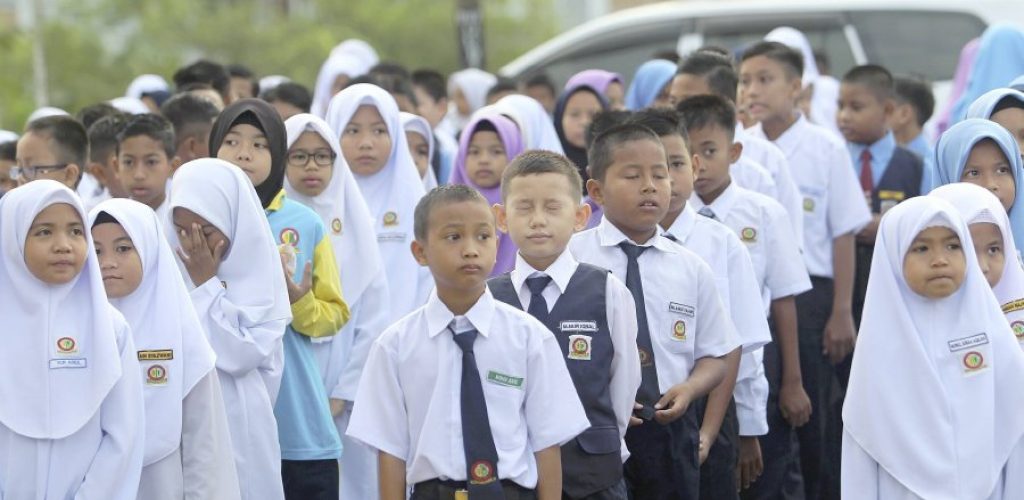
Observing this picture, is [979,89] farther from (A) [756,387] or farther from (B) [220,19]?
(B) [220,19]

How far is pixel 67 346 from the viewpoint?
18.6ft

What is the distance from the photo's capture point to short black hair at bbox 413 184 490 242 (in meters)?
5.45

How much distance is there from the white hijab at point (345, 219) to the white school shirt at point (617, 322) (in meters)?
1.56

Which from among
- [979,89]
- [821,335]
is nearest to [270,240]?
[821,335]

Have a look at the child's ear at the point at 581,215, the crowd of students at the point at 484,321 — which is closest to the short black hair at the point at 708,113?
the crowd of students at the point at 484,321

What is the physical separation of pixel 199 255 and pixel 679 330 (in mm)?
1665

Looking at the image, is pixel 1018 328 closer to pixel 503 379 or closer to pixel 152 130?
pixel 503 379

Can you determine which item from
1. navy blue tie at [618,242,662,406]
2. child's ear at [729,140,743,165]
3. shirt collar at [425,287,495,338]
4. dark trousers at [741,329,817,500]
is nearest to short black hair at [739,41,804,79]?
child's ear at [729,140,743,165]

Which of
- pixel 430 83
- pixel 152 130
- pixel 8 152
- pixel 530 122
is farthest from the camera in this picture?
pixel 430 83

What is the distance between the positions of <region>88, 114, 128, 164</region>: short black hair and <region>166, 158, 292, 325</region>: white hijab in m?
2.47

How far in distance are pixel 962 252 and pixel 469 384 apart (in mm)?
1572

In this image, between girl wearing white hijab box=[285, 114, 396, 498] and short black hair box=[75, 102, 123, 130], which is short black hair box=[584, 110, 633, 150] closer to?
girl wearing white hijab box=[285, 114, 396, 498]

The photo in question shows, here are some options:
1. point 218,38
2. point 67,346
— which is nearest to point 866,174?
point 67,346

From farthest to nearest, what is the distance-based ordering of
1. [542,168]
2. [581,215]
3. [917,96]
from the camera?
[917,96] < [581,215] < [542,168]
